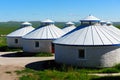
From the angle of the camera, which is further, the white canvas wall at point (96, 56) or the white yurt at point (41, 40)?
the white yurt at point (41, 40)

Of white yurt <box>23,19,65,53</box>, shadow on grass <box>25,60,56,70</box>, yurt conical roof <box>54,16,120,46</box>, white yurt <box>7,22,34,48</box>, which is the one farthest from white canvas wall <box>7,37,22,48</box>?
yurt conical roof <box>54,16,120,46</box>

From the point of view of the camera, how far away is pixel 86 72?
23938mm

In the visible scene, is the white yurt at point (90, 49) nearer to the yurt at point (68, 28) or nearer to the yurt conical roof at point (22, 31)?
the yurt conical roof at point (22, 31)

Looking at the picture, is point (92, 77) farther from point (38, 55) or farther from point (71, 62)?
point (38, 55)

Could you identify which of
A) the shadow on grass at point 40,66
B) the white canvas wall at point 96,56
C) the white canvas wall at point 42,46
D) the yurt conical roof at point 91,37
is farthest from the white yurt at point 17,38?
the white canvas wall at point 96,56

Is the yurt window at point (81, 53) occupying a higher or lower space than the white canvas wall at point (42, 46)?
higher

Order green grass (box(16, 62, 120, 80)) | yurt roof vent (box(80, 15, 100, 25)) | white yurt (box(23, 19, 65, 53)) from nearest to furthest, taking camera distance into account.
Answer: green grass (box(16, 62, 120, 80)) < yurt roof vent (box(80, 15, 100, 25)) < white yurt (box(23, 19, 65, 53))

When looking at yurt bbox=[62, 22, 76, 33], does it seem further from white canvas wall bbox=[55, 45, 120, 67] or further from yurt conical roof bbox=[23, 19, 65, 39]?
white canvas wall bbox=[55, 45, 120, 67]

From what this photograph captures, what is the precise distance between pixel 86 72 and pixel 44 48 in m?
13.6

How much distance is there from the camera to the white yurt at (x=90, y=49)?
25.3 m

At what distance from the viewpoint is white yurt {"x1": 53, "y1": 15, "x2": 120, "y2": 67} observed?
25.3 meters

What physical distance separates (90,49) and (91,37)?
4.46ft

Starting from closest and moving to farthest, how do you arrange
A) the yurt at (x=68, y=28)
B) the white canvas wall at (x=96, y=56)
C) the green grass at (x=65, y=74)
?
the green grass at (x=65, y=74), the white canvas wall at (x=96, y=56), the yurt at (x=68, y=28)

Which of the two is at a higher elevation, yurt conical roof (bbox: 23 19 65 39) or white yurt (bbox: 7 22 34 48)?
yurt conical roof (bbox: 23 19 65 39)
